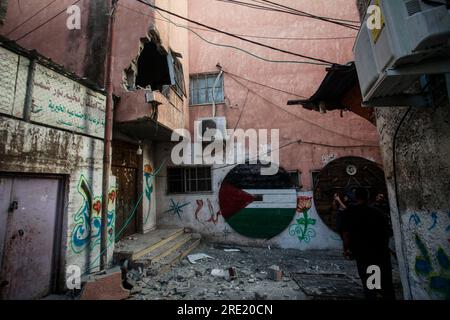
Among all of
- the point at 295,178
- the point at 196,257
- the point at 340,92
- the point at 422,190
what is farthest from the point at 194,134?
the point at 422,190

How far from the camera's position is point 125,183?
7.61 m

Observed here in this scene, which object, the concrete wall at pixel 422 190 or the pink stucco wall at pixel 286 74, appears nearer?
the concrete wall at pixel 422 190

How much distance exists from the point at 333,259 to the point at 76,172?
7.51m

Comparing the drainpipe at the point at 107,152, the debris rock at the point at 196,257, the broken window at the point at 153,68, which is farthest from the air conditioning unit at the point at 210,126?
the debris rock at the point at 196,257

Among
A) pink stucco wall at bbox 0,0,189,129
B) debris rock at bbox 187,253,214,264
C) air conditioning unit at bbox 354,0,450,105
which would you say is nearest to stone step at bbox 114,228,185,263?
debris rock at bbox 187,253,214,264

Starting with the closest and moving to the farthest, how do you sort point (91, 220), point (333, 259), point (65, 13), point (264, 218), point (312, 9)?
point (91, 220), point (65, 13), point (333, 259), point (264, 218), point (312, 9)

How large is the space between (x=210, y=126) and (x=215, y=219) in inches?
138

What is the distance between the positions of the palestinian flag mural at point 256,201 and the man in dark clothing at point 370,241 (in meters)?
4.78

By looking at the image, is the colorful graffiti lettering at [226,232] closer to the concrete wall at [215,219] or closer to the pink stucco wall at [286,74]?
the concrete wall at [215,219]

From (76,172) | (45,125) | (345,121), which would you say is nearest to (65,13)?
(45,125)

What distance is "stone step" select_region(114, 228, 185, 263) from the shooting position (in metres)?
5.75

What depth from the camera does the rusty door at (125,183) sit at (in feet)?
23.6

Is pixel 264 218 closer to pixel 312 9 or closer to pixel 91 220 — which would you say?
pixel 91 220

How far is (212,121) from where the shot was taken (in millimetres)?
9055
